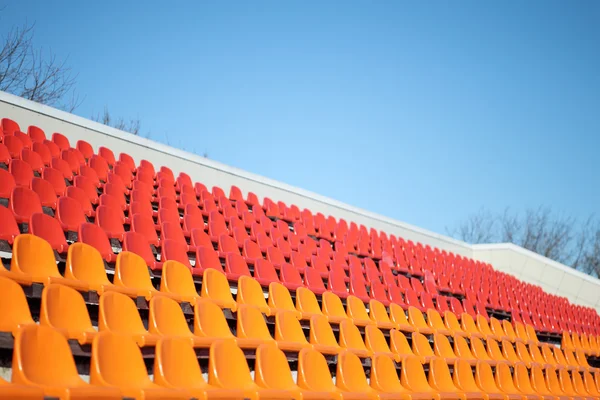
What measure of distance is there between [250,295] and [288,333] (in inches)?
14.2

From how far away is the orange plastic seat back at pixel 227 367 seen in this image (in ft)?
7.39

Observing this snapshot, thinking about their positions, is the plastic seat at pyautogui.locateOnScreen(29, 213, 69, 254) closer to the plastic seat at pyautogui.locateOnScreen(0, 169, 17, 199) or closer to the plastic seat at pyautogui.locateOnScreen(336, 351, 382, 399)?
the plastic seat at pyautogui.locateOnScreen(0, 169, 17, 199)

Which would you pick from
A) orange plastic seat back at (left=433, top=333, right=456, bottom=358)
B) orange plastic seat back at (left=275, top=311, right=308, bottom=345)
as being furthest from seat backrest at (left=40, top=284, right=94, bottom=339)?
orange plastic seat back at (left=433, top=333, right=456, bottom=358)

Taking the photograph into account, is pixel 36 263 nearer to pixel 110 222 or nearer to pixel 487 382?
pixel 110 222

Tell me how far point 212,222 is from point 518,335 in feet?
9.84

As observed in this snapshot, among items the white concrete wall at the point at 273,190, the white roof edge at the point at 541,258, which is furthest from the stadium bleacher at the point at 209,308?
the white roof edge at the point at 541,258

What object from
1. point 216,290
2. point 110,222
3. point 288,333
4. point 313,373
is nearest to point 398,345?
point 288,333

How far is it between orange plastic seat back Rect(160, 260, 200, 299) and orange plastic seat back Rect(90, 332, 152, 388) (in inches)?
32.0

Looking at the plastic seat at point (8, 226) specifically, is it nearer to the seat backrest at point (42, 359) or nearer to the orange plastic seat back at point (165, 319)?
the orange plastic seat back at point (165, 319)

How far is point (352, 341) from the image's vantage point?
10.8 feet

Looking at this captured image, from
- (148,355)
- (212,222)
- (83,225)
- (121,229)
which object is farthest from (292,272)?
(148,355)

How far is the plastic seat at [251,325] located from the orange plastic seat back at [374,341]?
80cm

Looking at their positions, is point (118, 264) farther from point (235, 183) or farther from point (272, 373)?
point (235, 183)

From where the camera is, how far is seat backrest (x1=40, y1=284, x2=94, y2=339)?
2.07 meters
